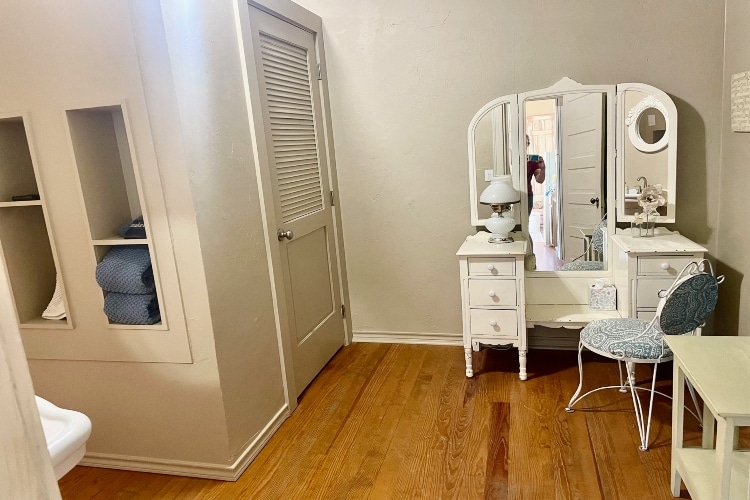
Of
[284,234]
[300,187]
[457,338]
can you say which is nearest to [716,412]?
[284,234]

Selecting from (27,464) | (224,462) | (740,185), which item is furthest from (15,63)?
(740,185)

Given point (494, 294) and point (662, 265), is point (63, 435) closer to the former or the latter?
point (494, 294)

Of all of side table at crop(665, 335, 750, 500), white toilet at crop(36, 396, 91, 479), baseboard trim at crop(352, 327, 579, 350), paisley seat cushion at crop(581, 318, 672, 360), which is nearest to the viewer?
white toilet at crop(36, 396, 91, 479)

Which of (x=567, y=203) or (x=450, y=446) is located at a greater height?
(x=567, y=203)

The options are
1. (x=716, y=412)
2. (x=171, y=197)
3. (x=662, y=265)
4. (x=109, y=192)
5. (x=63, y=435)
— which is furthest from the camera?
(x=662, y=265)

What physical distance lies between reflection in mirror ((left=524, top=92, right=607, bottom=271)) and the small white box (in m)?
0.12

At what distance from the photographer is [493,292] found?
2748mm

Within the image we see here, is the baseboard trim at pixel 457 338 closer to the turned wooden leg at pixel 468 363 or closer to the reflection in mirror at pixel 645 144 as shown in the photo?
the turned wooden leg at pixel 468 363

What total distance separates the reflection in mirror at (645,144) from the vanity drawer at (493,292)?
81 cm

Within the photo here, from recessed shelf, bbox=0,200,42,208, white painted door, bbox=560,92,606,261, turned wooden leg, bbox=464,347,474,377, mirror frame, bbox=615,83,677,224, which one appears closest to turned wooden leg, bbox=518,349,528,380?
turned wooden leg, bbox=464,347,474,377

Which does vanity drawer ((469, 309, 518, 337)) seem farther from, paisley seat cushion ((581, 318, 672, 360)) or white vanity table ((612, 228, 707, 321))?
white vanity table ((612, 228, 707, 321))

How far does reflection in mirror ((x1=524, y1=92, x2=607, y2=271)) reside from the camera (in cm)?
278

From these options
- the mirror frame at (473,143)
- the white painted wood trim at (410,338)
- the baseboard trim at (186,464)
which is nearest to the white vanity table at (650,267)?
the mirror frame at (473,143)

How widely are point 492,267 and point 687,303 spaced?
93cm
